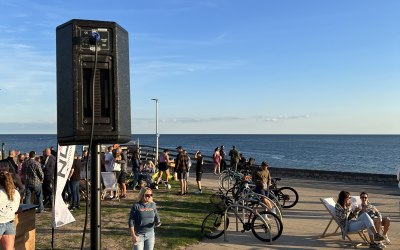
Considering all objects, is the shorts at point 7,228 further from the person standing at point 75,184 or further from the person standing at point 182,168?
the person standing at point 182,168

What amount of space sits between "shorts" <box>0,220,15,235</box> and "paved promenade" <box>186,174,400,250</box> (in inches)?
129

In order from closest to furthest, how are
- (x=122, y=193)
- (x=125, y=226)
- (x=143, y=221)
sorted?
(x=143, y=221) < (x=125, y=226) < (x=122, y=193)

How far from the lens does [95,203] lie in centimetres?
315

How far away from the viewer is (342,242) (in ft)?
27.4

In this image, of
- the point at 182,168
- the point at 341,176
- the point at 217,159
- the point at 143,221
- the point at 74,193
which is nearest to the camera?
the point at 143,221

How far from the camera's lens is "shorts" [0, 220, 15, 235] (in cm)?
544

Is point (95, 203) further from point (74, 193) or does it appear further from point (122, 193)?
point (122, 193)

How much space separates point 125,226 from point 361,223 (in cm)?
498

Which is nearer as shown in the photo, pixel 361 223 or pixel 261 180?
pixel 361 223

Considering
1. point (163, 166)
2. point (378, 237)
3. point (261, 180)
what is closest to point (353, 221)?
point (378, 237)

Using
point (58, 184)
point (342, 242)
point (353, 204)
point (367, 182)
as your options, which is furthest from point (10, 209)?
point (367, 182)

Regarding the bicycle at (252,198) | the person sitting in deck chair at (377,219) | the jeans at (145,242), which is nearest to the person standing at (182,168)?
the bicycle at (252,198)

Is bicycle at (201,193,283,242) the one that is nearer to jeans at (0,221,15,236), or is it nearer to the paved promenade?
the paved promenade

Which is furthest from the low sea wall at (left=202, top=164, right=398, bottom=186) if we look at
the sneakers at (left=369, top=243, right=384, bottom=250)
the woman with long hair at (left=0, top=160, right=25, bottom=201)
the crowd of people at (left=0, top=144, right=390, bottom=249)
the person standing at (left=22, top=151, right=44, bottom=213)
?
the woman with long hair at (left=0, top=160, right=25, bottom=201)
